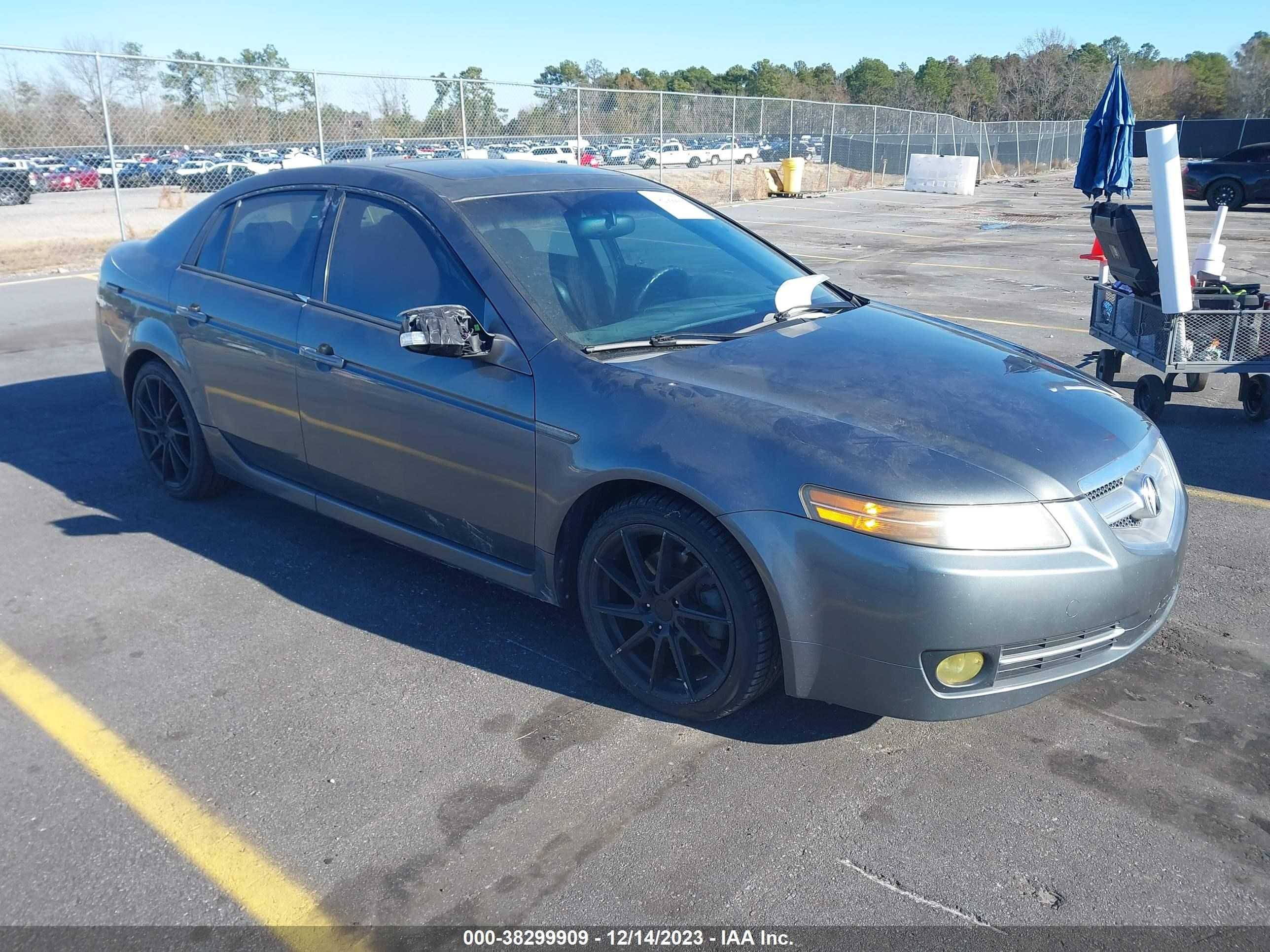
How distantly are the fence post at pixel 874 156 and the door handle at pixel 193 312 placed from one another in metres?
33.7

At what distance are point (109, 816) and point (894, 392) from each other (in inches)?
101

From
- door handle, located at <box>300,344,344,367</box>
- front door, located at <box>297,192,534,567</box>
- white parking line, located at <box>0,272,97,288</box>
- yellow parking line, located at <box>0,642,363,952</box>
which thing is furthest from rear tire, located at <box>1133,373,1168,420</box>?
white parking line, located at <box>0,272,97,288</box>

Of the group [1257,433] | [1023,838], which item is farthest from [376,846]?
[1257,433]

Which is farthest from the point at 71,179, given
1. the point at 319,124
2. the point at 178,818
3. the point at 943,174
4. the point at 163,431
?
the point at 943,174

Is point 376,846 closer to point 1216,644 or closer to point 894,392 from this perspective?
point 894,392

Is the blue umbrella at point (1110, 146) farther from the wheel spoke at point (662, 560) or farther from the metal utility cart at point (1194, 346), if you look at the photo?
the wheel spoke at point (662, 560)

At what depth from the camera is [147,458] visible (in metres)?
5.27

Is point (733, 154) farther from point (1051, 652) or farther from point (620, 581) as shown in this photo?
point (1051, 652)

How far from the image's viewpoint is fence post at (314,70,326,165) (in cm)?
1678

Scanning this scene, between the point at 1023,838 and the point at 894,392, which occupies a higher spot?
the point at 894,392

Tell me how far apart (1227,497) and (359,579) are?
14.2ft

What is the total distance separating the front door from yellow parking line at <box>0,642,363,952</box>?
1225 mm

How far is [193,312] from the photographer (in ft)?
15.2

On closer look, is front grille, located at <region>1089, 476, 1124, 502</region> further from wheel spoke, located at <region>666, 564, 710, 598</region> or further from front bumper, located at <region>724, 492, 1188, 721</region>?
wheel spoke, located at <region>666, 564, 710, 598</region>
